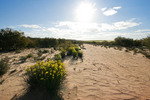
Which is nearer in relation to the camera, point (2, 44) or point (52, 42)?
point (2, 44)

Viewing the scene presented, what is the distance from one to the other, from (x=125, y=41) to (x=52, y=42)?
22.8 m

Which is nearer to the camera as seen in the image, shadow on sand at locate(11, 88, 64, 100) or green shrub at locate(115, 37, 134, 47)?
shadow on sand at locate(11, 88, 64, 100)

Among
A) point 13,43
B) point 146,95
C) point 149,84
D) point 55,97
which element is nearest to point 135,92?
point 146,95

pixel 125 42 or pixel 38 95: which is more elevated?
pixel 125 42

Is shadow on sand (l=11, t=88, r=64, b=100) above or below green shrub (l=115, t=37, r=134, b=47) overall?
below

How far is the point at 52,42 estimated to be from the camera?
796 inches

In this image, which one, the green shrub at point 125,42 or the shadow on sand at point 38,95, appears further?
the green shrub at point 125,42

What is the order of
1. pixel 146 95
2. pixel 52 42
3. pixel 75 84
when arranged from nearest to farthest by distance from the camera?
pixel 146 95, pixel 75 84, pixel 52 42

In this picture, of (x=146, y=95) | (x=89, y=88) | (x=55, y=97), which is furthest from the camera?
(x=89, y=88)

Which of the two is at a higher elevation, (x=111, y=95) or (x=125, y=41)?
(x=125, y=41)

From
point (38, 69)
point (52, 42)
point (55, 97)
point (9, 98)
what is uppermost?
point (52, 42)

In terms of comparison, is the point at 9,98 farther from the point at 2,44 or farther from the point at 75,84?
the point at 2,44

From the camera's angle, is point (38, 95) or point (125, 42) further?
point (125, 42)

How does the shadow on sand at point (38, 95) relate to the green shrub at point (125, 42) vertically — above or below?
below
